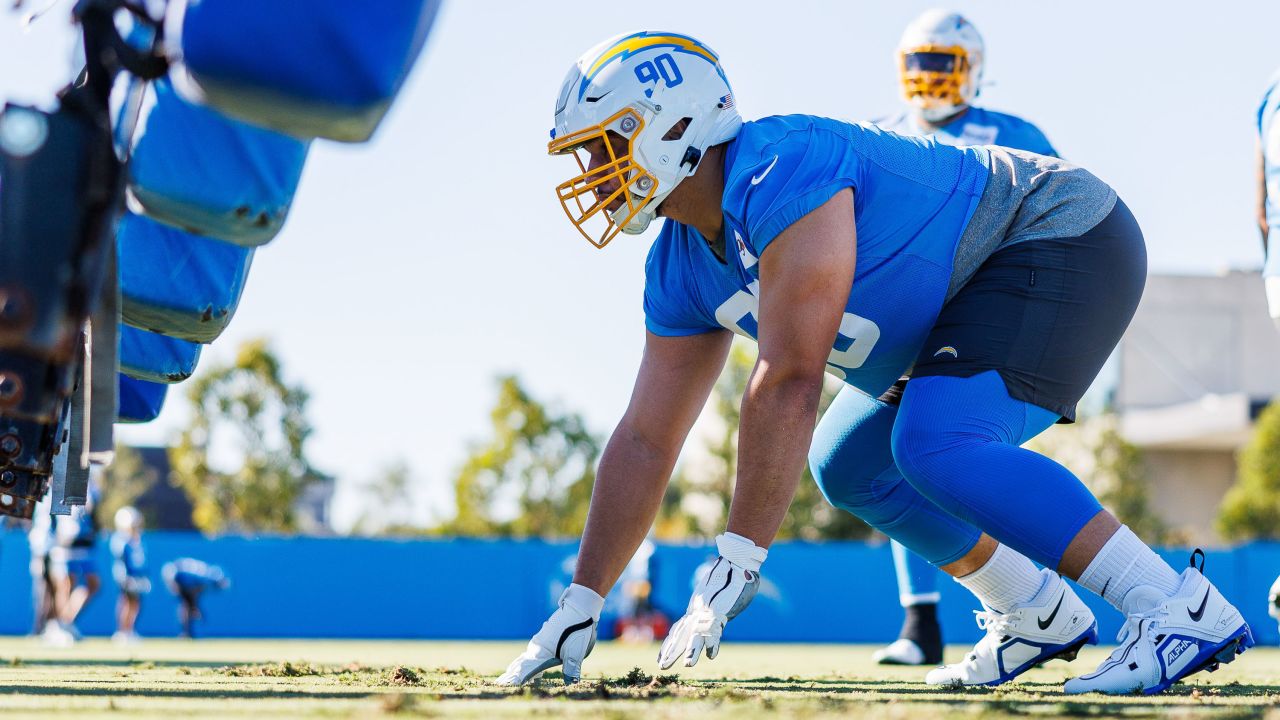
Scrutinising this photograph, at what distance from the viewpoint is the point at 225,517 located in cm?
2695

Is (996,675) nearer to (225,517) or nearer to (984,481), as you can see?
(984,481)

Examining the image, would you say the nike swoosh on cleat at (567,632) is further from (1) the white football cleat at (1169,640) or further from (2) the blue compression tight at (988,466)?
(1) the white football cleat at (1169,640)

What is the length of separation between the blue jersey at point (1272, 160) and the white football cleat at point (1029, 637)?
1.24 metres

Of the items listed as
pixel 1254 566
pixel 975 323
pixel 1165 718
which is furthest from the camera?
pixel 1254 566

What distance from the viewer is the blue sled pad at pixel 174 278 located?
11.7 ft

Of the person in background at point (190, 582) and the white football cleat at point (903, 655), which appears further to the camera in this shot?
the person in background at point (190, 582)

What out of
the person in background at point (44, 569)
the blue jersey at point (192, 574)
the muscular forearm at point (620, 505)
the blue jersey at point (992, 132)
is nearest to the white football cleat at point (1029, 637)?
the muscular forearm at point (620, 505)

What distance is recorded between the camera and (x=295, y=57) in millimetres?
2418

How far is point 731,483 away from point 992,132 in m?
29.5

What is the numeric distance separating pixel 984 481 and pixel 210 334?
6.76ft

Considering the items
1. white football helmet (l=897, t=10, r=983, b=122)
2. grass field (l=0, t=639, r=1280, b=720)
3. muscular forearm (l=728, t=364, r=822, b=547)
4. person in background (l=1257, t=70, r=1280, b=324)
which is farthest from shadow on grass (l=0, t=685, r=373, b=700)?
white football helmet (l=897, t=10, r=983, b=122)

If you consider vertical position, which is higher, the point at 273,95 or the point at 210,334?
the point at 273,95

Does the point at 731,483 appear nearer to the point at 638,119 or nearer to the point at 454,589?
the point at 454,589

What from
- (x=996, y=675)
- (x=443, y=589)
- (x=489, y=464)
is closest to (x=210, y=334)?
(x=996, y=675)
